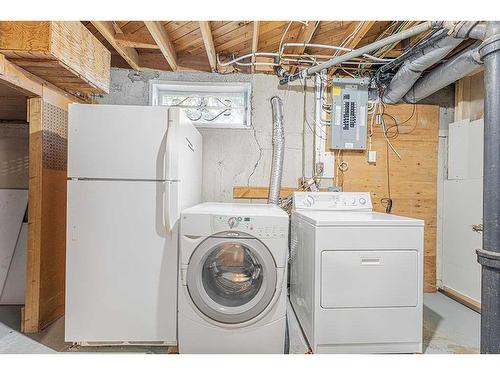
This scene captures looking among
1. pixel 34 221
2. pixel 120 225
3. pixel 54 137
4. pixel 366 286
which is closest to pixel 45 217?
pixel 34 221

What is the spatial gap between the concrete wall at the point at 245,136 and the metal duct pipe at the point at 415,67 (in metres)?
0.82

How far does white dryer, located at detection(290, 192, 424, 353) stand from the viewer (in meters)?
1.85

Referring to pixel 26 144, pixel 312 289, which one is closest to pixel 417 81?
pixel 312 289

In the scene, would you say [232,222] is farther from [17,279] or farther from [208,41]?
[17,279]

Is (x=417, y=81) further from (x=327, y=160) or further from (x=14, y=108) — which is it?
(x=14, y=108)

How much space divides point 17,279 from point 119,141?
1974 mm

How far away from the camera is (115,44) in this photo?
2564mm

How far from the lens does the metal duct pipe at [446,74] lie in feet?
7.44

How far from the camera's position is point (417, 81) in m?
2.96

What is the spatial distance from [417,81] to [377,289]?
2.21m

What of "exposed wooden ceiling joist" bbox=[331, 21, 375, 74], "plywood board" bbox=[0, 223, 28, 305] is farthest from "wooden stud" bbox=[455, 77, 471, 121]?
"plywood board" bbox=[0, 223, 28, 305]

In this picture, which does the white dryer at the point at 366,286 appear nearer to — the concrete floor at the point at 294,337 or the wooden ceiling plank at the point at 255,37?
the concrete floor at the point at 294,337

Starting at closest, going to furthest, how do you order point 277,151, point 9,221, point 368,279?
point 368,279 < point 9,221 < point 277,151
